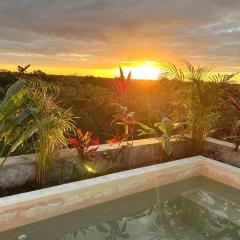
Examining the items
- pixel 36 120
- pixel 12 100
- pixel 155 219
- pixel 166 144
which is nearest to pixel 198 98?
pixel 166 144

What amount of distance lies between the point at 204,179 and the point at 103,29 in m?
4.48

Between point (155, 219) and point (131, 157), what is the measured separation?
4.29ft

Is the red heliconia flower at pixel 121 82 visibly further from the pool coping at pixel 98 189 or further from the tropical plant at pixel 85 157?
the pool coping at pixel 98 189

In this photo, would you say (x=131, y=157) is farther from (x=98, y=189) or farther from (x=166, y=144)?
(x=98, y=189)

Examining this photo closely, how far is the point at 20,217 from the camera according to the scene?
3520 millimetres

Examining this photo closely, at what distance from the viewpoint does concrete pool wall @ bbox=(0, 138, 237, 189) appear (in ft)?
13.6

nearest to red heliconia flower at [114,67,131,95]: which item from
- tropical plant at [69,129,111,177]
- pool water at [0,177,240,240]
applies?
tropical plant at [69,129,111,177]

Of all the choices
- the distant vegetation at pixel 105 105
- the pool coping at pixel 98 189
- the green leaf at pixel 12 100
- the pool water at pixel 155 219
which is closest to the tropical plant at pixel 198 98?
the distant vegetation at pixel 105 105

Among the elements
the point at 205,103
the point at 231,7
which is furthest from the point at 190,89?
the point at 231,7

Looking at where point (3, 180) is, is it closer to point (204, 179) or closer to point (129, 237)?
point (129, 237)

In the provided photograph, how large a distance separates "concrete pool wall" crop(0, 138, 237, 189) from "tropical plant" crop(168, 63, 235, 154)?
0.23 metres

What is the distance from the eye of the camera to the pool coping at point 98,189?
3.51 metres

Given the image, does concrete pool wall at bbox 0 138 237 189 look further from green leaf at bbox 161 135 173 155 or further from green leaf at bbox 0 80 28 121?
green leaf at bbox 0 80 28 121

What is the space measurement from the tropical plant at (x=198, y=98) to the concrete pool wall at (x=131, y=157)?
23 cm
